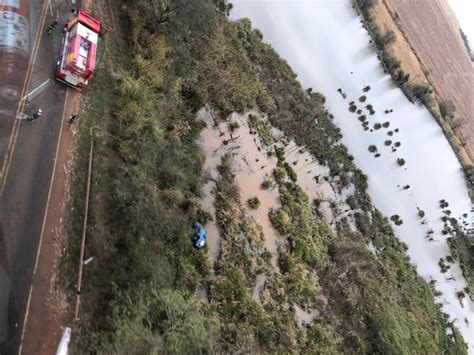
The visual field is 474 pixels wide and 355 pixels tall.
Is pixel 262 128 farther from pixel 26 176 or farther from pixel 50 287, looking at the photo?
pixel 50 287

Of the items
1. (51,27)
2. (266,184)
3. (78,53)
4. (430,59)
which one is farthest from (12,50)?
(430,59)

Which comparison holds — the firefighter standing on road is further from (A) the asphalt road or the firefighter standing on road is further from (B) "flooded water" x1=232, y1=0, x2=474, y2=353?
(B) "flooded water" x1=232, y1=0, x2=474, y2=353

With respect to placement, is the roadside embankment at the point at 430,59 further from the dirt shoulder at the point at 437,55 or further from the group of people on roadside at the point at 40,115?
the group of people on roadside at the point at 40,115

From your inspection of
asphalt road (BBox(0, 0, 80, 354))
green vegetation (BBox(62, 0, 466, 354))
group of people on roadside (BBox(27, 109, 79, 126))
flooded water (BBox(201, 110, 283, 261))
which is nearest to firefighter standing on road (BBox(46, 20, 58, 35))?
asphalt road (BBox(0, 0, 80, 354))

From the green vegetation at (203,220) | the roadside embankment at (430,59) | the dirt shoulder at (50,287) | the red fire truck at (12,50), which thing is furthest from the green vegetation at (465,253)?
the red fire truck at (12,50)

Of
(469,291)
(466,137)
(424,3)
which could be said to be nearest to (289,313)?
(469,291)

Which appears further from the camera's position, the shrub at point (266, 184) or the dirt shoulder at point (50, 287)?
the shrub at point (266, 184)

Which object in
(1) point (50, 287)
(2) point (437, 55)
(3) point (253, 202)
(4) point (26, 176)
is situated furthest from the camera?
(2) point (437, 55)
